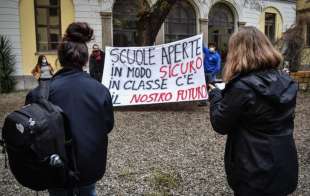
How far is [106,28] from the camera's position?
650 inches

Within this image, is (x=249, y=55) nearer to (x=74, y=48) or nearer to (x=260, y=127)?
(x=260, y=127)

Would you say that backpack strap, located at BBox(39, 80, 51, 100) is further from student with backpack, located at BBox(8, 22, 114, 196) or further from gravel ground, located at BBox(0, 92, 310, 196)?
gravel ground, located at BBox(0, 92, 310, 196)

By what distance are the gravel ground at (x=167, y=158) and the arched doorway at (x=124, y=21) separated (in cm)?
936

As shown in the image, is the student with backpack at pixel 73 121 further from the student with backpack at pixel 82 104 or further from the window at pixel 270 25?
the window at pixel 270 25

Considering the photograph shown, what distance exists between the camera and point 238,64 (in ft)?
7.42

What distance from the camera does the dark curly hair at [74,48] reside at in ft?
7.67

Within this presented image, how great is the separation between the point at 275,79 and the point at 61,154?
4.34 feet

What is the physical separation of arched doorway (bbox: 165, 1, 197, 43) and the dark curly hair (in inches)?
657

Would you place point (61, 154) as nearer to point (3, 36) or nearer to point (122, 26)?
point (3, 36)

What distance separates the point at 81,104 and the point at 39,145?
40 cm

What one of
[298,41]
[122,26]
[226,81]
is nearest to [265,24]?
[298,41]

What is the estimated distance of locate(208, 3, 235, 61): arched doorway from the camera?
20.8 metres

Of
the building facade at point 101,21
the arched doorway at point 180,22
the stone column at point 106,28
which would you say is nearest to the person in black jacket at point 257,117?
the building facade at point 101,21

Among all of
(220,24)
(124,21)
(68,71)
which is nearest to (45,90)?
(68,71)
